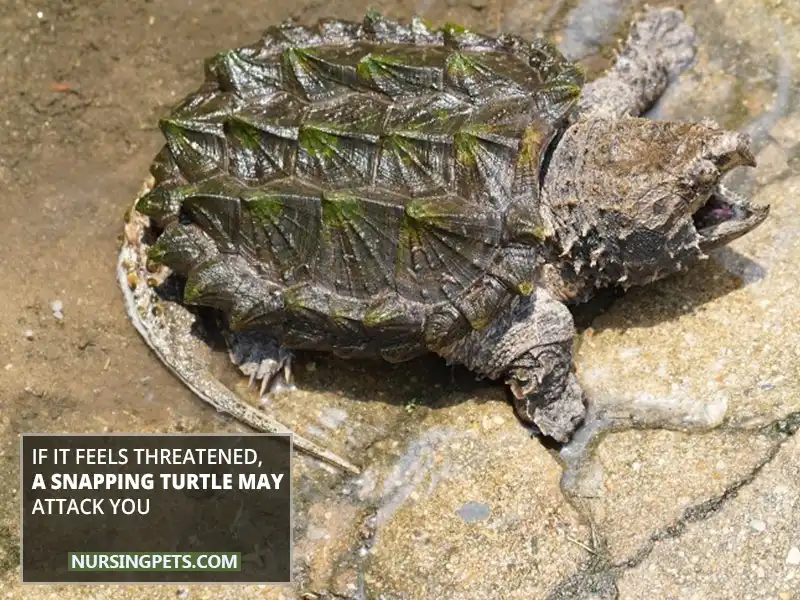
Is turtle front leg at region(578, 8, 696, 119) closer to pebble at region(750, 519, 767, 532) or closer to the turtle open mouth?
the turtle open mouth

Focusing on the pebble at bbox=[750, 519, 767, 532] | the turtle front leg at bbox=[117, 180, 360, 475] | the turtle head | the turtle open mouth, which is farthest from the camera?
the turtle front leg at bbox=[117, 180, 360, 475]

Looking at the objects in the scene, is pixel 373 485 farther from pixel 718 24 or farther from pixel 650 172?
pixel 718 24

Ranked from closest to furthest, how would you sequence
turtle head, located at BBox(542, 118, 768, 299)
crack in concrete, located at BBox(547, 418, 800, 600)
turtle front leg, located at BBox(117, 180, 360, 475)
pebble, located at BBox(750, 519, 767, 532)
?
pebble, located at BBox(750, 519, 767, 532)
crack in concrete, located at BBox(547, 418, 800, 600)
turtle head, located at BBox(542, 118, 768, 299)
turtle front leg, located at BBox(117, 180, 360, 475)

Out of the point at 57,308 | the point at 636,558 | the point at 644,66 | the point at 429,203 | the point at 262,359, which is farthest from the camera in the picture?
the point at 644,66

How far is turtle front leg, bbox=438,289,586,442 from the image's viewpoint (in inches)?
164

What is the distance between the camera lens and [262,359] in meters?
4.49

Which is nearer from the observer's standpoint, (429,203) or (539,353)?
(429,203)

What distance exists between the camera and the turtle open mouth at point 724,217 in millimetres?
4031

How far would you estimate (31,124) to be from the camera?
494cm

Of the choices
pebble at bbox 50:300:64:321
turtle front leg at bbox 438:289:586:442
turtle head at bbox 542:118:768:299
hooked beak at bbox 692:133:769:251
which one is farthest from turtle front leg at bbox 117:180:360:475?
hooked beak at bbox 692:133:769:251

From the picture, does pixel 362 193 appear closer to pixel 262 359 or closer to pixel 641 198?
pixel 262 359

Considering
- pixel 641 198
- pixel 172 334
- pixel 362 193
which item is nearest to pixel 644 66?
pixel 641 198

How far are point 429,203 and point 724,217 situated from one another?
4.65ft

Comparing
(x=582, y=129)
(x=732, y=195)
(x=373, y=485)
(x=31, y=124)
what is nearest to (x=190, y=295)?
(x=373, y=485)
